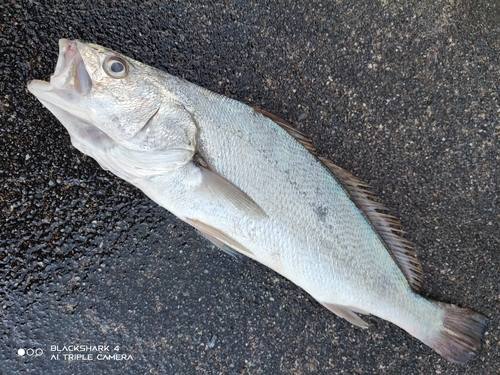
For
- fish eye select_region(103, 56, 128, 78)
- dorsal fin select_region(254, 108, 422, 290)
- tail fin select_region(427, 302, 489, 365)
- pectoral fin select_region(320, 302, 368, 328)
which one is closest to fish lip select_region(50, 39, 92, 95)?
fish eye select_region(103, 56, 128, 78)

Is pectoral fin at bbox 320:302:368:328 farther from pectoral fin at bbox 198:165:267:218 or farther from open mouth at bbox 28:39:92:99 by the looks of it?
open mouth at bbox 28:39:92:99

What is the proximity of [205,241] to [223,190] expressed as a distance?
0.61 metres

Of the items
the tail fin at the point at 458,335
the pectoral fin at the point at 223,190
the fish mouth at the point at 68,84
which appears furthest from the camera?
the tail fin at the point at 458,335

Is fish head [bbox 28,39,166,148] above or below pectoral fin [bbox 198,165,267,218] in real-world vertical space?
above

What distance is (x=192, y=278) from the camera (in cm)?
226

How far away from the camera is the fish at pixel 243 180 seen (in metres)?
1.67

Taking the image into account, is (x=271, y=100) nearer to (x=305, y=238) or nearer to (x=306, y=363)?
(x=305, y=238)

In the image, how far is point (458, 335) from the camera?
217 centimetres

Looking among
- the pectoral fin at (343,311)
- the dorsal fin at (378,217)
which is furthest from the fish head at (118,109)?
the pectoral fin at (343,311)

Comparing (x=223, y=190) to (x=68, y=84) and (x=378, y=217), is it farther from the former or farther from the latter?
(x=378, y=217)

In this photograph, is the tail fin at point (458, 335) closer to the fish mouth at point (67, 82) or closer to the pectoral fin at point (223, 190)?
the pectoral fin at point (223, 190)

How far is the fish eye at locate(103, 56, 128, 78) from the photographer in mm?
1681

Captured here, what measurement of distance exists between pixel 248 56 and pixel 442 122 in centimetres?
128

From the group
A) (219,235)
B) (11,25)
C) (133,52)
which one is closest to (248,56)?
(133,52)
